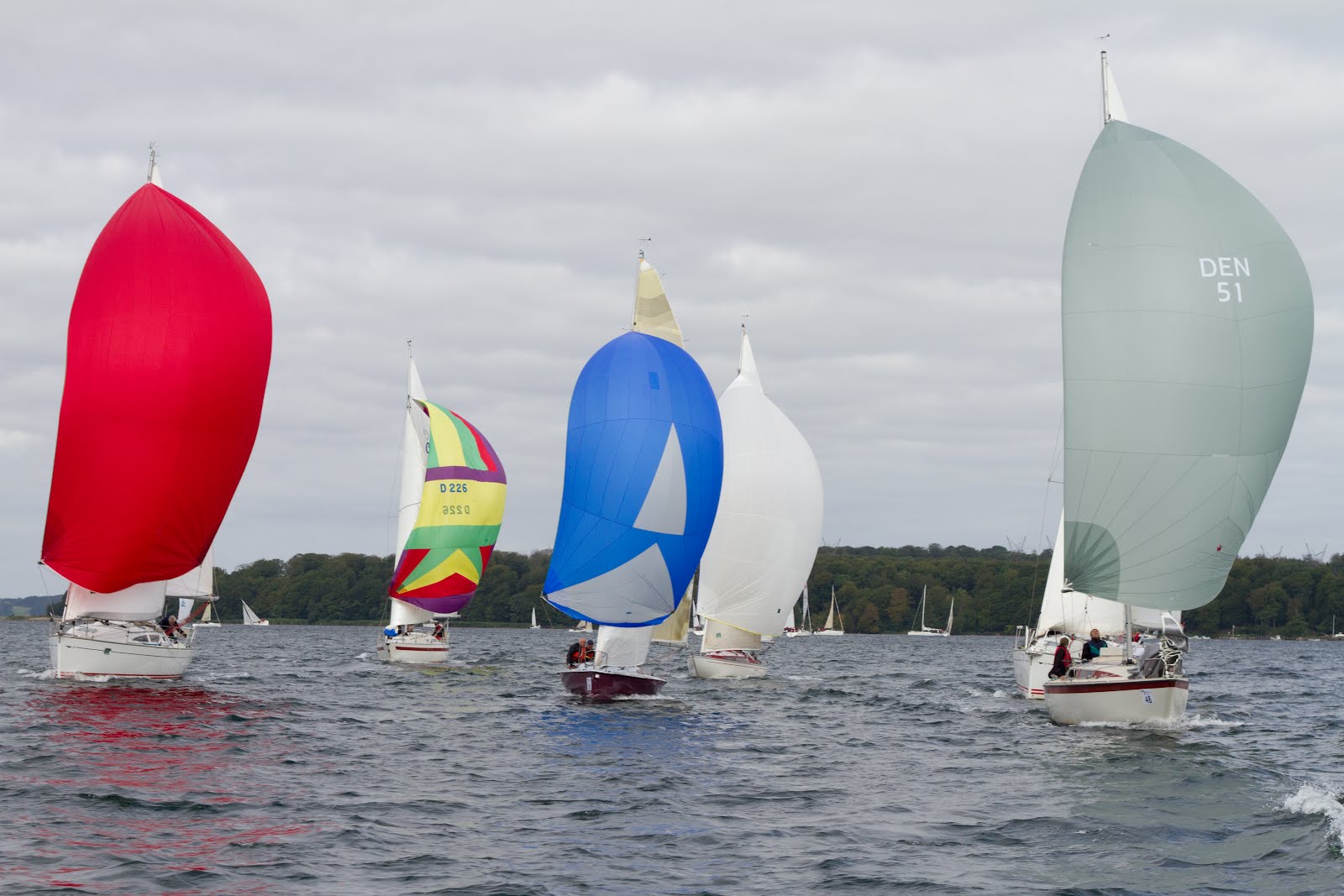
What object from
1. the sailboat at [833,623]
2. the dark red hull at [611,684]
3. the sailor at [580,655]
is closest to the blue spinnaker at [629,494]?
the dark red hull at [611,684]

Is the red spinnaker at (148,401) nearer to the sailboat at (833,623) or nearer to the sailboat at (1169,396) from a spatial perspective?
the sailboat at (1169,396)

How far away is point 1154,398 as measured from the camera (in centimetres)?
2528

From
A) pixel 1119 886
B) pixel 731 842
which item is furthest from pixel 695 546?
pixel 1119 886

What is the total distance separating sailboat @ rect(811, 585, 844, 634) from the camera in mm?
143000

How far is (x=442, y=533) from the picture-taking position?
48.7 m

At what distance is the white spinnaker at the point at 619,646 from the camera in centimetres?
3023

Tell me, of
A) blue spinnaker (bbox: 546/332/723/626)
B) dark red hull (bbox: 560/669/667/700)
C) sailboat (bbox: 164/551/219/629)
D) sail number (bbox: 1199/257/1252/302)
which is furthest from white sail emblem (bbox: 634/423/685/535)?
sailboat (bbox: 164/551/219/629)

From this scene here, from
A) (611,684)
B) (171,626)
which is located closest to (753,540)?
(611,684)

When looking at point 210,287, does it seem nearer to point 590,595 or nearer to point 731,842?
point 590,595

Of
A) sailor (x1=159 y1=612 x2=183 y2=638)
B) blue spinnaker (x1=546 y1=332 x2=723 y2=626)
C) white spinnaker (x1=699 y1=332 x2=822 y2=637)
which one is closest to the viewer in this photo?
blue spinnaker (x1=546 y1=332 x2=723 y2=626)

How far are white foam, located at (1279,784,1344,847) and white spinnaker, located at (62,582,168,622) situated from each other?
79.9 feet

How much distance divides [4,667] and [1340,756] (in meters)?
37.0

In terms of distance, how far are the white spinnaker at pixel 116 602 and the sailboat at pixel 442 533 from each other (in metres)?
16.2

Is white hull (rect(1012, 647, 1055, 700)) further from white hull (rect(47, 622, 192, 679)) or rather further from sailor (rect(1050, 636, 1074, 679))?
white hull (rect(47, 622, 192, 679))
